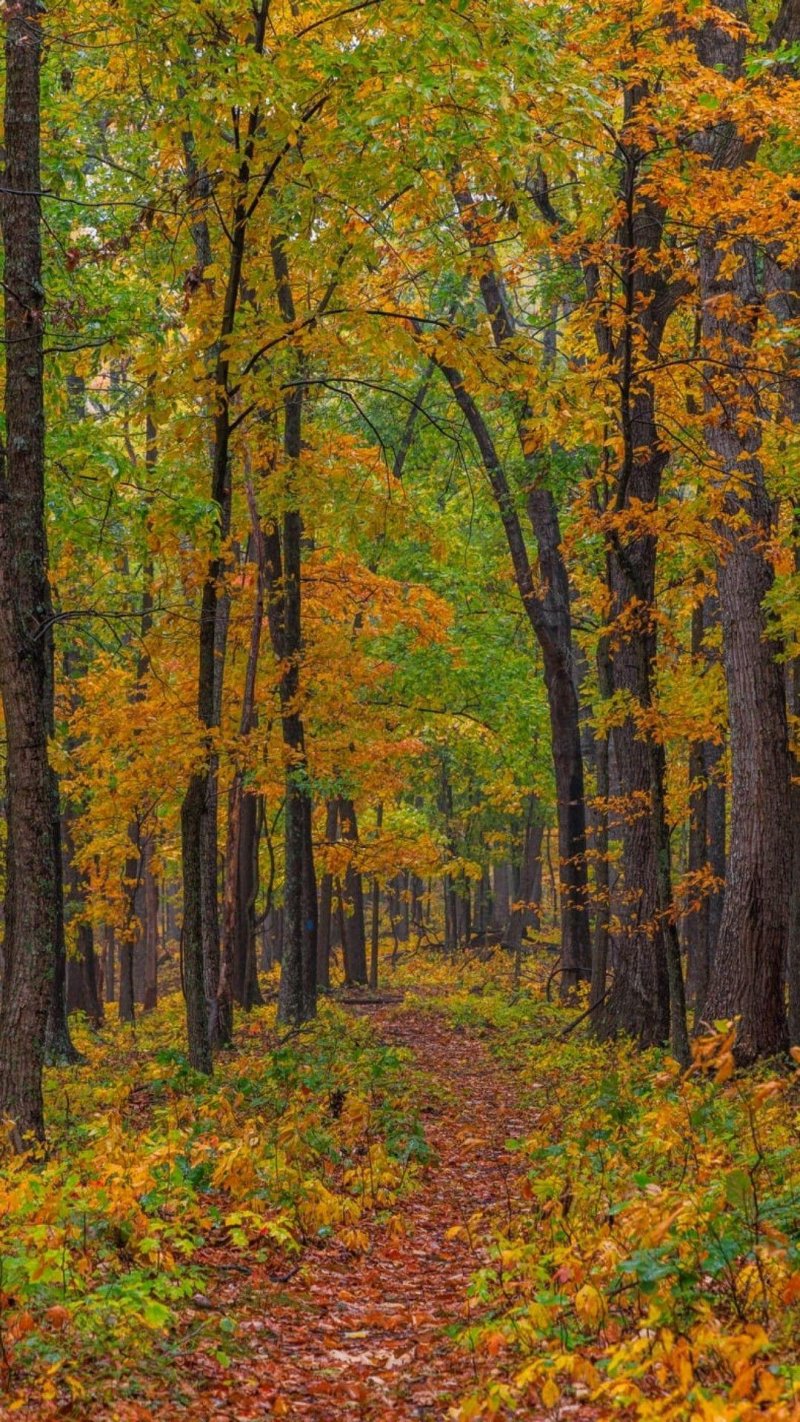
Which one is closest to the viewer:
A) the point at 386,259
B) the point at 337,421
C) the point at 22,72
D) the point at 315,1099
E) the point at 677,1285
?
the point at 677,1285

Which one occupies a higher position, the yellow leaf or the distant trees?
the distant trees

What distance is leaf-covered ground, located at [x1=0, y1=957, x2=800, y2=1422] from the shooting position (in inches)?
167

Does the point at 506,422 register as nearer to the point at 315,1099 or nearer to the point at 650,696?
the point at 650,696

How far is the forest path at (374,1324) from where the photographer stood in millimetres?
4637

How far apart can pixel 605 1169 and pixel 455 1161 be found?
93.8 inches

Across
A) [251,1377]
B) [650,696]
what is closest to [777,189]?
[650,696]

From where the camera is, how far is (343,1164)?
8.38 meters

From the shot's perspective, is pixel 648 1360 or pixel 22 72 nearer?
pixel 648 1360

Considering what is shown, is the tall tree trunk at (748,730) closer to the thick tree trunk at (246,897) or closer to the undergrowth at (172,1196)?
the undergrowth at (172,1196)

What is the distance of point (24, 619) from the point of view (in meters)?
7.70

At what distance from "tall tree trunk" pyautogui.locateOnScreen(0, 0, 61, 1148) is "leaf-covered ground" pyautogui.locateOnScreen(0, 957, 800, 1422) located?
757 mm

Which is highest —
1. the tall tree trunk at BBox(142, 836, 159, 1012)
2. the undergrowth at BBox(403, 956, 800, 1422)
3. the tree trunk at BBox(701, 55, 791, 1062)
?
the tree trunk at BBox(701, 55, 791, 1062)

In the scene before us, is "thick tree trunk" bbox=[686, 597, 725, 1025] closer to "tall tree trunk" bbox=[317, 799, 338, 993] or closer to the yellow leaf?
"tall tree trunk" bbox=[317, 799, 338, 993]

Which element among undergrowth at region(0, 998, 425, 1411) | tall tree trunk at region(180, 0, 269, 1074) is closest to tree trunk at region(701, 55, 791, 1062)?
undergrowth at region(0, 998, 425, 1411)
